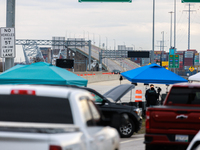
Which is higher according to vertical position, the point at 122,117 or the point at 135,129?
the point at 122,117

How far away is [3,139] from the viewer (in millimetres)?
4406

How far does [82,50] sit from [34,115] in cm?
13528

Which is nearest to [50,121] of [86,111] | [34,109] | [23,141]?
[34,109]

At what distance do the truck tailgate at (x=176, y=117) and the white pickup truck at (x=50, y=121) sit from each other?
10.4 feet

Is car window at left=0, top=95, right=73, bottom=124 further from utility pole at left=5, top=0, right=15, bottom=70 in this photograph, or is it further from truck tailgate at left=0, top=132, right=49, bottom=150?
utility pole at left=5, top=0, right=15, bottom=70

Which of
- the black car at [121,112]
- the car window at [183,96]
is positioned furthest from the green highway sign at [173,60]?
the car window at [183,96]

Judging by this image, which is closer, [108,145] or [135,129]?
[108,145]

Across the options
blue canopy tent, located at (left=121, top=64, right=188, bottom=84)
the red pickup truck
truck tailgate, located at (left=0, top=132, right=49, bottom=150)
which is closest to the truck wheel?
the red pickup truck

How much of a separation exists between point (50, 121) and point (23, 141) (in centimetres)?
170

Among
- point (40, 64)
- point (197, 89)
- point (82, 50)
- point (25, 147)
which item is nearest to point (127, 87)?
point (40, 64)

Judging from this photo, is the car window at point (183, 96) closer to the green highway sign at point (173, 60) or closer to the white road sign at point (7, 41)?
the white road sign at point (7, 41)

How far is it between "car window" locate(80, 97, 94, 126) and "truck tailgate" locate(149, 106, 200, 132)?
447 centimetres

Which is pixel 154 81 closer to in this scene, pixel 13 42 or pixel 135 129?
pixel 135 129

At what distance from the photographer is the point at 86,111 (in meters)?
5.47
